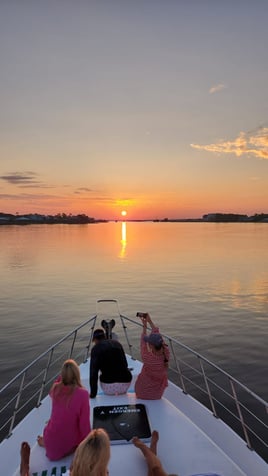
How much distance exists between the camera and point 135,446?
465cm

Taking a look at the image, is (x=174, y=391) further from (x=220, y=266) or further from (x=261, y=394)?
(x=220, y=266)

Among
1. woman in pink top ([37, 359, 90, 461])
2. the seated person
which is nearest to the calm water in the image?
woman in pink top ([37, 359, 90, 461])

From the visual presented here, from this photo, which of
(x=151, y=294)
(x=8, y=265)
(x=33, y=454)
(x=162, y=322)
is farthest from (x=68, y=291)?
(x=33, y=454)

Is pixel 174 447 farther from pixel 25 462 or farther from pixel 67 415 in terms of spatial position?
pixel 25 462

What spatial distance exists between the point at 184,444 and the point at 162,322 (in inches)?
526

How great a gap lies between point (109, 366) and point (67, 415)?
67.8 inches

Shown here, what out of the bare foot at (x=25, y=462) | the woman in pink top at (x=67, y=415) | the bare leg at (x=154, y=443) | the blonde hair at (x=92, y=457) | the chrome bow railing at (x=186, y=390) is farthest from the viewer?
the chrome bow railing at (x=186, y=390)

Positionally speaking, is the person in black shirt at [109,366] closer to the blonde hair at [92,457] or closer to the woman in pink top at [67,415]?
the woman in pink top at [67,415]

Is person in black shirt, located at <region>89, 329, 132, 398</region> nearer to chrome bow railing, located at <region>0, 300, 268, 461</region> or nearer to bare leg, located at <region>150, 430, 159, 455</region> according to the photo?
chrome bow railing, located at <region>0, 300, 268, 461</region>

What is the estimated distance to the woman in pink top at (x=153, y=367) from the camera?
5.85m

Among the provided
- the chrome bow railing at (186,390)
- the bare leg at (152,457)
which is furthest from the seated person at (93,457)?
the chrome bow railing at (186,390)

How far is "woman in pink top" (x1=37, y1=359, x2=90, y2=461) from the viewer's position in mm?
4363

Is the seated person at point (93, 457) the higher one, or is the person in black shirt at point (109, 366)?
the seated person at point (93, 457)

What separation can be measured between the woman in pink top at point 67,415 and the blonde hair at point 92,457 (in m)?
1.59
